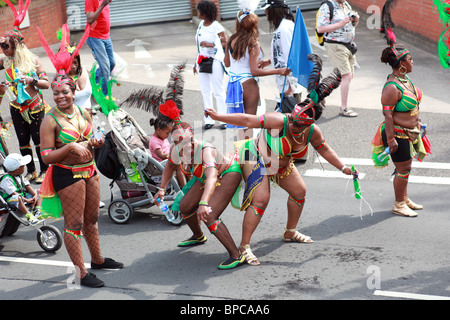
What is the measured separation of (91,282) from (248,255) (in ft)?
4.87

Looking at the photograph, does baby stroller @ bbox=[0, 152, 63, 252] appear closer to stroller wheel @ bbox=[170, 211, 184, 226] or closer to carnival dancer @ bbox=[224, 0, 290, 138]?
stroller wheel @ bbox=[170, 211, 184, 226]

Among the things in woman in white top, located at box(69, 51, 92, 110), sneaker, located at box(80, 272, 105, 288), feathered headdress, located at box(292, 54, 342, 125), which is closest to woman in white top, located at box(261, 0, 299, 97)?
feathered headdress, located at box(292, 54, 342, 125)

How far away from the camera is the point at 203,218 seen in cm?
550

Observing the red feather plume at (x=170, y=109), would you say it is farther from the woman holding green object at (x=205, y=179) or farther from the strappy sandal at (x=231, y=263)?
the strappy sandal at (x=231, y=263)

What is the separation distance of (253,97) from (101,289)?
3.63 m

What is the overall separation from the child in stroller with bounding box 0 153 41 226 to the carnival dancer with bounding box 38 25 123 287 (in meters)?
0.88

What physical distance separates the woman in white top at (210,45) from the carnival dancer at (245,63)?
1.11 m

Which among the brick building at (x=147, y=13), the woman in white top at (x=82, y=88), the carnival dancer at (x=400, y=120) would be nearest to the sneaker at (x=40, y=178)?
the woman in white top at (x=82, y=88)

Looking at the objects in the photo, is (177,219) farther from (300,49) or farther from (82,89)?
(300,49)

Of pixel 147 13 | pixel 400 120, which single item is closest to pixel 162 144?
pixel 400 120

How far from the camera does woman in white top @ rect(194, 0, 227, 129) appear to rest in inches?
367

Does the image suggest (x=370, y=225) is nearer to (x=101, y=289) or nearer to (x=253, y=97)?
(x=253, y=97)

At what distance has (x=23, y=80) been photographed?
7.43 meters
